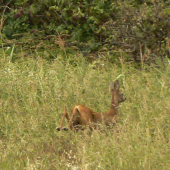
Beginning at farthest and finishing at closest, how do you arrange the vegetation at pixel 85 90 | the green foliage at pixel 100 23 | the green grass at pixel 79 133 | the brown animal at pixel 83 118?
the green foliage at pixel 100 23, the brown animal at pixel 83 118, the vegetation at pixel 85 90, the green grass at pixel 79 133

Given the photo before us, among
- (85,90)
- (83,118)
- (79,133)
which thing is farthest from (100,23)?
(79,133)

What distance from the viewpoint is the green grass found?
364cm

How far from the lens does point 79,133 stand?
4.75 meters

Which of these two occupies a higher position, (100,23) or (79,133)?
(100,23)

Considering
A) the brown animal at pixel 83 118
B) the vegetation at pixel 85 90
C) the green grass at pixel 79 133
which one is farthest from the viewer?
the brown animal at pixel 83 118

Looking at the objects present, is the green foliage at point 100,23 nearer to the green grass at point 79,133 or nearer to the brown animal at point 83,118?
the green grass at point 79,133

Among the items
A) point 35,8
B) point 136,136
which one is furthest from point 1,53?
point 136,136

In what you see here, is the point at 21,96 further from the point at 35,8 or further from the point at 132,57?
the point at 35,8

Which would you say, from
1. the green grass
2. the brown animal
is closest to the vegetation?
the green grass

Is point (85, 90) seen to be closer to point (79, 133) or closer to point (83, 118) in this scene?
point (83, 118)

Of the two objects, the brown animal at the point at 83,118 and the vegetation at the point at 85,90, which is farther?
the brown animal at the point at 83,118

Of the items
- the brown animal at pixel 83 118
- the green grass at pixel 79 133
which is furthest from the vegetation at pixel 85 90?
the brown animal at pixel 83 118

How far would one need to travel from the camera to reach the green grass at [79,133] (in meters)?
3.64

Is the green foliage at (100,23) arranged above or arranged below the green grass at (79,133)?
above
